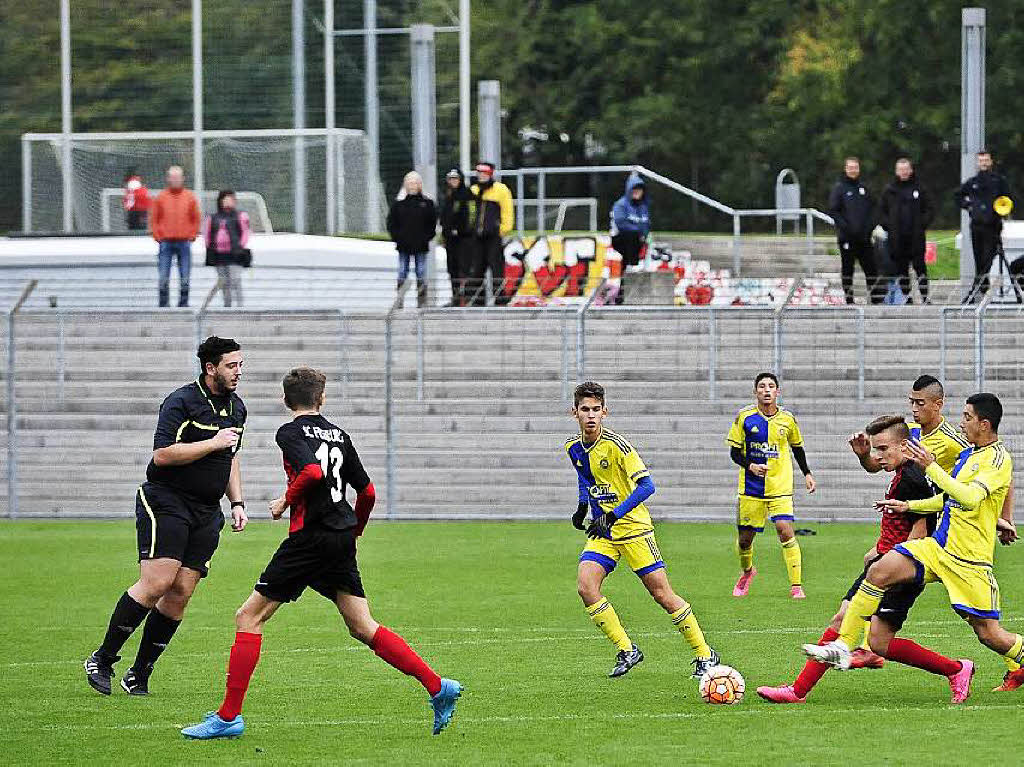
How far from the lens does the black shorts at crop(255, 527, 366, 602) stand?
30.8ft

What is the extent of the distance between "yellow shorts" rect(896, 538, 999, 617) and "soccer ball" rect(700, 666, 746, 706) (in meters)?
1.10

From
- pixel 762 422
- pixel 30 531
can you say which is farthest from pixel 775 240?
pixel 762 422

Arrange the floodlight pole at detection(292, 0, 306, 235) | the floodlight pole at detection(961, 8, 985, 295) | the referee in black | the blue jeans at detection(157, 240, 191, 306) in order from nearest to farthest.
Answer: the referee in black < the floodlight pole at detection(961, 8, 985, 295) < the blue jeans at detection(157, 240, 191, 306) < the floodlight pole at detection(292, 0, 306, 235)

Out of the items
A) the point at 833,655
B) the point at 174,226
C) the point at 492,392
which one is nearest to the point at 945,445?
the point at 833,655

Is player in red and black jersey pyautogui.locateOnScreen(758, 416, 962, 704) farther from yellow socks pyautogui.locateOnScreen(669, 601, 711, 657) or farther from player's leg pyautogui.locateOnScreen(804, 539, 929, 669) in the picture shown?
yellow socks pyautogui.locateOnScreen(669, 601, 711, 657)

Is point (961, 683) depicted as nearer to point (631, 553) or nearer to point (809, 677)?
point (809, 677)

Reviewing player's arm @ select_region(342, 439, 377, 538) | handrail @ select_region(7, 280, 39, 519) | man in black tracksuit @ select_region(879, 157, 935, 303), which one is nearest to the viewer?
player's arm @ select_region(342, 439, 377, 538)

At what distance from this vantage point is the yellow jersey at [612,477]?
11375 mm

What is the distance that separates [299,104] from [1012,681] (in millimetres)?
23396

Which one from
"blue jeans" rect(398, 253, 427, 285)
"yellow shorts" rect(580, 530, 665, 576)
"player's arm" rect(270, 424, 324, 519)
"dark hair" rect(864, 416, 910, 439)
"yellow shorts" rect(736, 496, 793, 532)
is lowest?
"yellow shorts" rect(736, 496, 793, 532)

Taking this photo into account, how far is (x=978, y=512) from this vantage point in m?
9.99

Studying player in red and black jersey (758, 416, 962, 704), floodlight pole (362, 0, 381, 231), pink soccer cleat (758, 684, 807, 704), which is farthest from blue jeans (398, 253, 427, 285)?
pink soccer cleat (758, 684, 807, 704)

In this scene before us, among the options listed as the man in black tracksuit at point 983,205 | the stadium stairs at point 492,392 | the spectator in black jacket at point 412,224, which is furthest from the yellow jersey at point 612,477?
the spectator in black jacket at point 412,224

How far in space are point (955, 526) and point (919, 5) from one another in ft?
153
